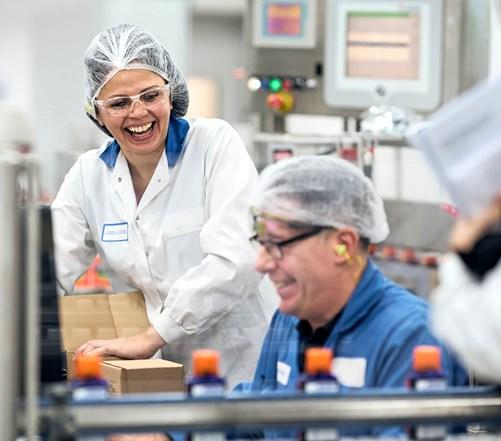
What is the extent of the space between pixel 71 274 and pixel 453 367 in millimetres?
1174

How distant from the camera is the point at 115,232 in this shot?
2.85m

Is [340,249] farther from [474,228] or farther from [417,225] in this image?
[417,225]

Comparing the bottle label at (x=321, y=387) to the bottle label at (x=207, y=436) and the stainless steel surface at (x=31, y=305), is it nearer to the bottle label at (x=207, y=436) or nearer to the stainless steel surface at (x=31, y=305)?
the bottle label at (x=207, y=436)

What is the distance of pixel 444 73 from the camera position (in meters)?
4.79

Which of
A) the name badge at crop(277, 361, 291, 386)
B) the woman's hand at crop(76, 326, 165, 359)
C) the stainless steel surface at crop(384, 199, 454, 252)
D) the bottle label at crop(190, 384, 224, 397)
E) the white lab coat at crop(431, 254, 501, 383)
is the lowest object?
the stainless steel surface at crop(384, 199, 454, 252)

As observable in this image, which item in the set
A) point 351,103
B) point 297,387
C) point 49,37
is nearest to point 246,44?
point 351,103

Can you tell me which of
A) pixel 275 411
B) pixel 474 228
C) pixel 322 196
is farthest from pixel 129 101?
pixel 474 228

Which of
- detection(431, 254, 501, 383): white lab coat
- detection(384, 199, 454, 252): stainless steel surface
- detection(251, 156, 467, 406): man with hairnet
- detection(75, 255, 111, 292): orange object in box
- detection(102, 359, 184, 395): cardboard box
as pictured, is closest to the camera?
detection(431, 254, 501, 383): white lab coat

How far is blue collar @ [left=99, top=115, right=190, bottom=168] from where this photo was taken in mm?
2869

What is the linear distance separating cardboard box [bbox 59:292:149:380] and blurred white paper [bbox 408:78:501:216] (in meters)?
0.91

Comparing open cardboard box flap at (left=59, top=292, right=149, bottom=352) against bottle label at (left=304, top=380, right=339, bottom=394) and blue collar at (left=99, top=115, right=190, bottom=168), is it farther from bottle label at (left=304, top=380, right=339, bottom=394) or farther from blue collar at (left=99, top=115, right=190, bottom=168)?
bottle label at (left=304, top=380, right=339, bottom=394)

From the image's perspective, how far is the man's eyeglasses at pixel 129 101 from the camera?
2797mm

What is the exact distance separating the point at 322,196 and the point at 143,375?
544 millimetres

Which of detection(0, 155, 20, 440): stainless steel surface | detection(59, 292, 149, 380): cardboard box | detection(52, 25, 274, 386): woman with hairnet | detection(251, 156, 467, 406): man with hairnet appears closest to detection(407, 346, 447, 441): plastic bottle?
detection(251, 156, 467, 406): man with hairnet
